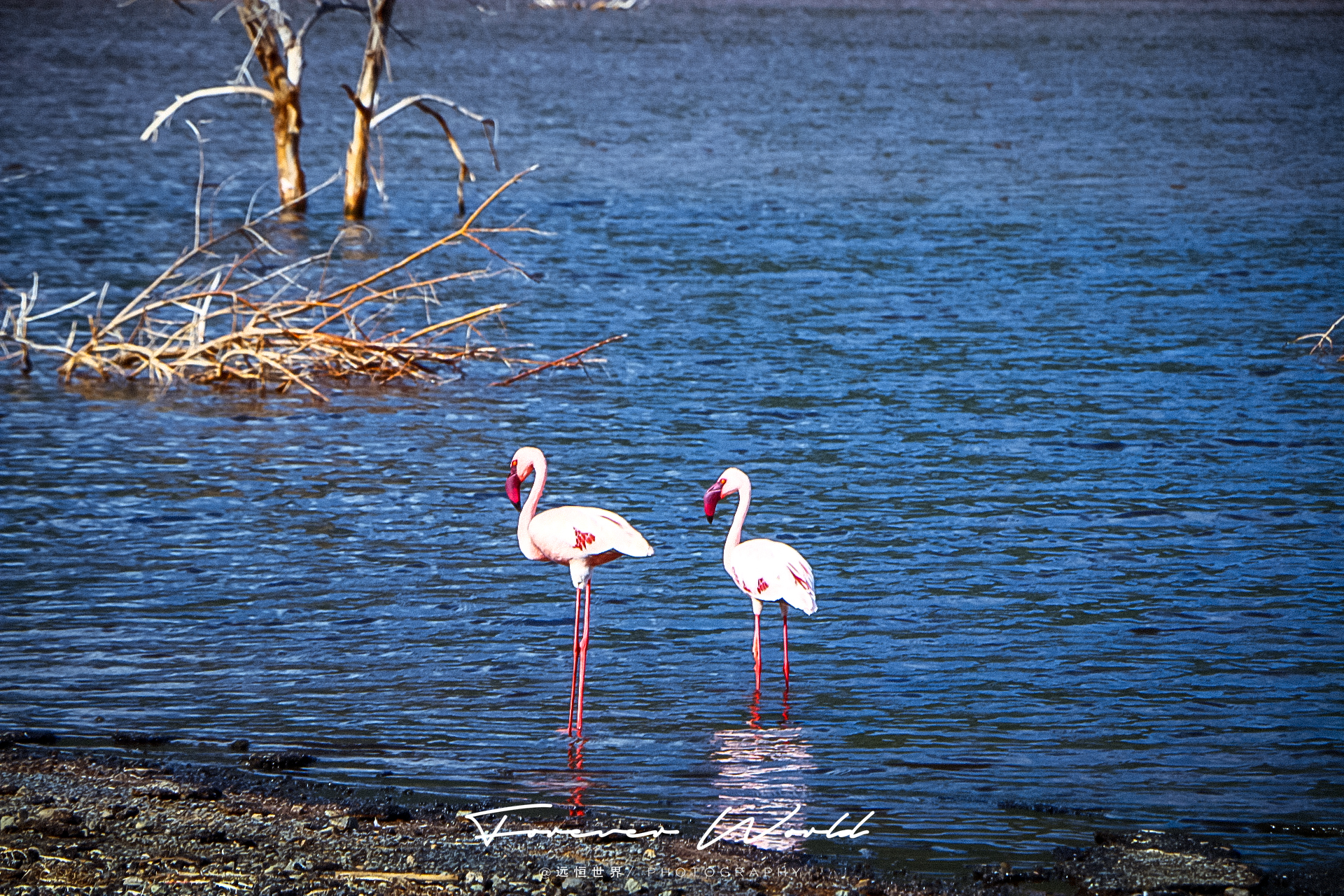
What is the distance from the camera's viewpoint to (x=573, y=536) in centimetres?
809

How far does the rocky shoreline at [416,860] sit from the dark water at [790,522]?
0.35 meters

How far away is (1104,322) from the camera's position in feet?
65.3

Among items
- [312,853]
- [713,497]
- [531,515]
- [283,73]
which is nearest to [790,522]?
[713,497]

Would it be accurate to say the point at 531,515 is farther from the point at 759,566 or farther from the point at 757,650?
the point at 757,650

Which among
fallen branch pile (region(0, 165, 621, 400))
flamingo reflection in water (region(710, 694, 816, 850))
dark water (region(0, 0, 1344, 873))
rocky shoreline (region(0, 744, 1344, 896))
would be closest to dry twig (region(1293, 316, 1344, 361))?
dark water (region(0, 0, 1344, 873))

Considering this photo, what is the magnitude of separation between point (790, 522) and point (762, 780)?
15.4ft

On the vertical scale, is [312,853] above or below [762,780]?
below

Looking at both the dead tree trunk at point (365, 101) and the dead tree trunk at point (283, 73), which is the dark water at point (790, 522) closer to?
the dead tree trunk at point (365, 101)

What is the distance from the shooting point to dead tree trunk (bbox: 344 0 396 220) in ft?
77.5

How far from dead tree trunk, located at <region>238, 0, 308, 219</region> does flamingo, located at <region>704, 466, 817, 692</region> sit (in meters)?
16.9

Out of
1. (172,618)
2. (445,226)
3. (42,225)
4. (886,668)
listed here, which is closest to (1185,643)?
(886,668)

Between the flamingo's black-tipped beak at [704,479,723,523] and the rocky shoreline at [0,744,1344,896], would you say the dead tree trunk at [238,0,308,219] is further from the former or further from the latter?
the rocky shoreline at [0,744,1344,896]

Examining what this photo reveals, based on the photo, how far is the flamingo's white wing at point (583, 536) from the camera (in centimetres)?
803

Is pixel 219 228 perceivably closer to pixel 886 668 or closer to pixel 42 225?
pixel 42 225
